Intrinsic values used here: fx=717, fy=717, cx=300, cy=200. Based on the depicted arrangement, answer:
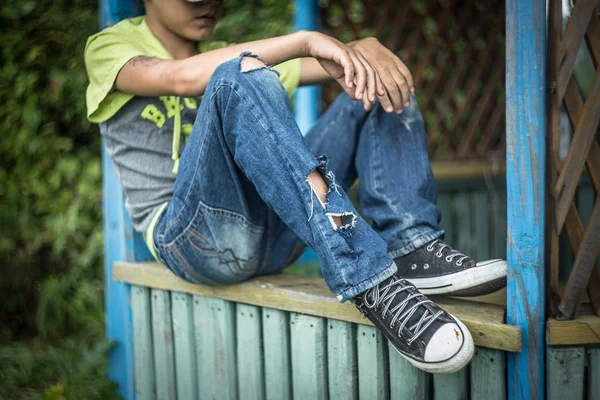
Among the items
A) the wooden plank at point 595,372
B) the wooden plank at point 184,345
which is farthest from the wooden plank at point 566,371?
the wooden plank at point 184,345

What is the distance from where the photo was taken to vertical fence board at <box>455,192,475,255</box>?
11.7ft

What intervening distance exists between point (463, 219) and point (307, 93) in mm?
1024

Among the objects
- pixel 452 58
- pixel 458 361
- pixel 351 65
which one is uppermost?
pixel 452 58

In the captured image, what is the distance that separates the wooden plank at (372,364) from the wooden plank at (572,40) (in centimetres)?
67

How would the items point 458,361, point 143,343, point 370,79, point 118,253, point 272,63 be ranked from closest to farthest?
point 458,361
point 370,79
point 272,63
point 143,343
point 118,253

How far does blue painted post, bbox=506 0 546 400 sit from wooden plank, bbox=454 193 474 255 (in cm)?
209

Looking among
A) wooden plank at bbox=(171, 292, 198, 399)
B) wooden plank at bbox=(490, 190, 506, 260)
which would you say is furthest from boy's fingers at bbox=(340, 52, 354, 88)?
wooden plank at bbox=(490, 190, 506, 260)

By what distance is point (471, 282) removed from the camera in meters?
1.59

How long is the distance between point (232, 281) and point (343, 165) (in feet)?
1.47

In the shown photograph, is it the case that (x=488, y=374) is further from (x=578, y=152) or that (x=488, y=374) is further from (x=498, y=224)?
(x=498, y=224)

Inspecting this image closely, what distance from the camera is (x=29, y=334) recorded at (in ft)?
10.9

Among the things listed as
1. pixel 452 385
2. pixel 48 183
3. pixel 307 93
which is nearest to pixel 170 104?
pixel 452 385

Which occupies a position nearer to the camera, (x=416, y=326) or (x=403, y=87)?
(x=416, y=326)

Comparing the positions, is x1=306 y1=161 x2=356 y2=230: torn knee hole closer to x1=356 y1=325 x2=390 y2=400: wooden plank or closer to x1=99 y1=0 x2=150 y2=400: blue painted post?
x1=356 y1=325 x2=390 y2=400: wooden plank
